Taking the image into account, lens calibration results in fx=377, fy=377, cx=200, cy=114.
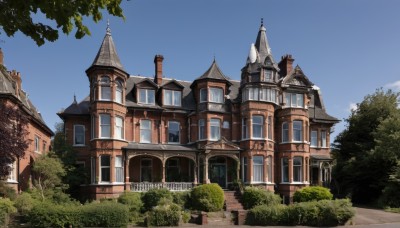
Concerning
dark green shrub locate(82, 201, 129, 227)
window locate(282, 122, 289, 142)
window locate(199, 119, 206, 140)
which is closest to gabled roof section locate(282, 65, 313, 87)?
window locate(282, 122, 289, 142)

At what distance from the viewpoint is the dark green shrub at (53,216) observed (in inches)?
823

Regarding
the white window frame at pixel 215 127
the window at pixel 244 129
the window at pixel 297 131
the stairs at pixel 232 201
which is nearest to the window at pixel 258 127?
the window at pixel 244 129

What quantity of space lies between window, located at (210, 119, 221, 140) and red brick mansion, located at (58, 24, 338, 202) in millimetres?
89

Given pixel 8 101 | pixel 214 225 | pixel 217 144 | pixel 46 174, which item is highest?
pixel 8 101

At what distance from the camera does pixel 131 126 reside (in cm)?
3231

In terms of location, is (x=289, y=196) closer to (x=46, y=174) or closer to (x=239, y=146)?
(x=239, y=146)

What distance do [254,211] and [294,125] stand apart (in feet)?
40.1

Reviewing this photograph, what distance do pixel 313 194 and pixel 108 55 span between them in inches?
790

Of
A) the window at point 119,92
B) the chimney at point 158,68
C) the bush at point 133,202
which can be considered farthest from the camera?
the chimney at point 158,68

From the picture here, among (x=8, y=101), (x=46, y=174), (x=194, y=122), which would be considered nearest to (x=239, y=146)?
(x=194, y=122)

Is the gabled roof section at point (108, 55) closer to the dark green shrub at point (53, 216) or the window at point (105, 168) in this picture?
the window at point (105, 168)

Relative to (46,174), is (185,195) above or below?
below

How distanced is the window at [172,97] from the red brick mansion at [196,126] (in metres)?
0.09

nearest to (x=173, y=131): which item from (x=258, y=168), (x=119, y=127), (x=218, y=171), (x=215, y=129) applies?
(x=215, y=129)
